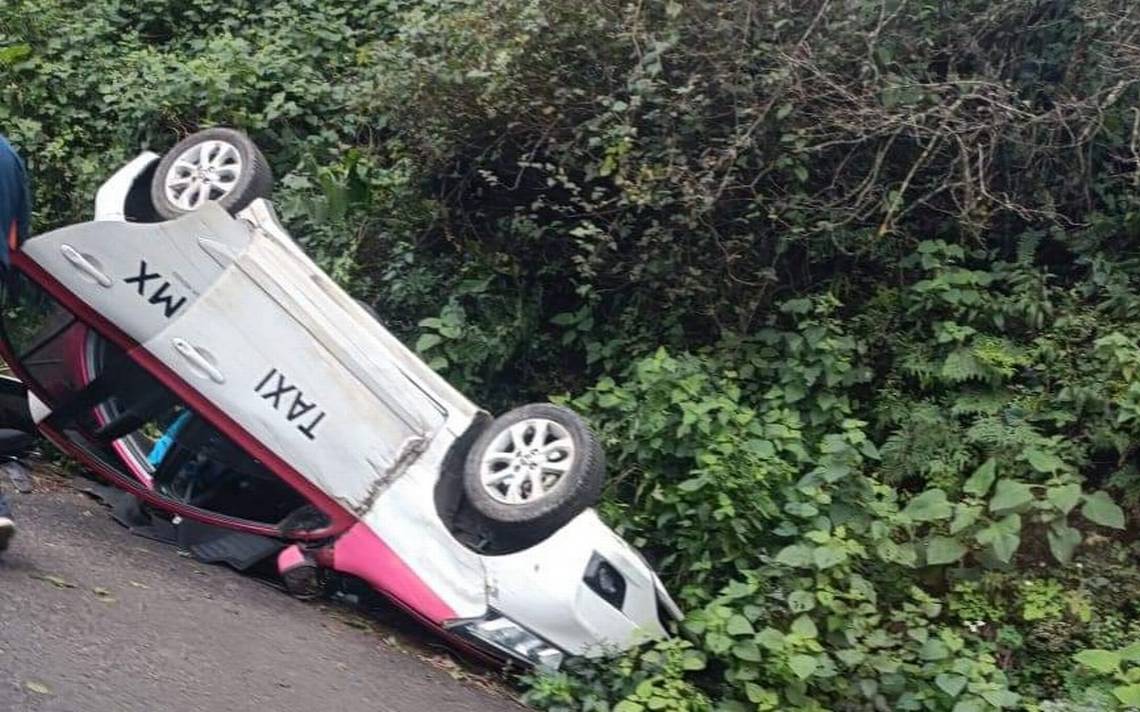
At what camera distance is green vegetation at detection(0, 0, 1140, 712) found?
5.93 m

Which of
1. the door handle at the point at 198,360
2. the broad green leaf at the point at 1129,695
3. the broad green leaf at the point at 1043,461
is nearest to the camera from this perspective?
the broad green leaf at the point at 1129,695

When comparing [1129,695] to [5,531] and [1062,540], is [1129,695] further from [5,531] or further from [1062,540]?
[5,531]

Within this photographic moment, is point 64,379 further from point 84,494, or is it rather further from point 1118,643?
point 1118,643

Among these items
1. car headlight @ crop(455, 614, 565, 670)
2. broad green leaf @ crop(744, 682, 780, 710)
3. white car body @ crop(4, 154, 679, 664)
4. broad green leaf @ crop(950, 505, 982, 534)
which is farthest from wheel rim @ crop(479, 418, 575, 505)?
broad green leaf @ crop(950, 505, 982, 534)

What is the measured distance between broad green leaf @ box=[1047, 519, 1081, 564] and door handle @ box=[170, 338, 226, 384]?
146 inches

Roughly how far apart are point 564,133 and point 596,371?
134cm

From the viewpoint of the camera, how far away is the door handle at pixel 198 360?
619cm

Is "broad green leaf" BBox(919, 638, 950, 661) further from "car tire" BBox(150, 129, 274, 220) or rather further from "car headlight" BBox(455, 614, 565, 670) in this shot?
"car tire" BBox(150, 129, 274, 220)

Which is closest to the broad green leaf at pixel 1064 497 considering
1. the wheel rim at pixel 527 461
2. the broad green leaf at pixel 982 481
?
the broad green leaf at pixel 982 481

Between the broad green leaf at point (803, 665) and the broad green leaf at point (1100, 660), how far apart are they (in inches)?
43.7

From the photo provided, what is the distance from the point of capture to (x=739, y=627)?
18.8 ft

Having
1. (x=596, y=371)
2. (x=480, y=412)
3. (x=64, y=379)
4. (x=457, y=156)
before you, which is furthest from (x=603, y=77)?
(x=64, y=379)

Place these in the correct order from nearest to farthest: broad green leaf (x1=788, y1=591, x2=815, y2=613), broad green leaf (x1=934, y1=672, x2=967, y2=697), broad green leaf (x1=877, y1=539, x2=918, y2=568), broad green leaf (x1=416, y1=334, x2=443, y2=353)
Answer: broad green leaf (x1=934, y1=672, x2=967, y2=697)
broad green leaf (x1=788, y1=591, x2=815, y2=613)
broad green leaf (x1=877, y1=539, x2=918, y2=568)
broad green leaf (x1=416, y1=334, x2=443, y2=353)

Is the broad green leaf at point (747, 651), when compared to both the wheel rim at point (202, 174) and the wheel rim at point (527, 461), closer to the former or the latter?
the wheel rim at point (527, 461)
